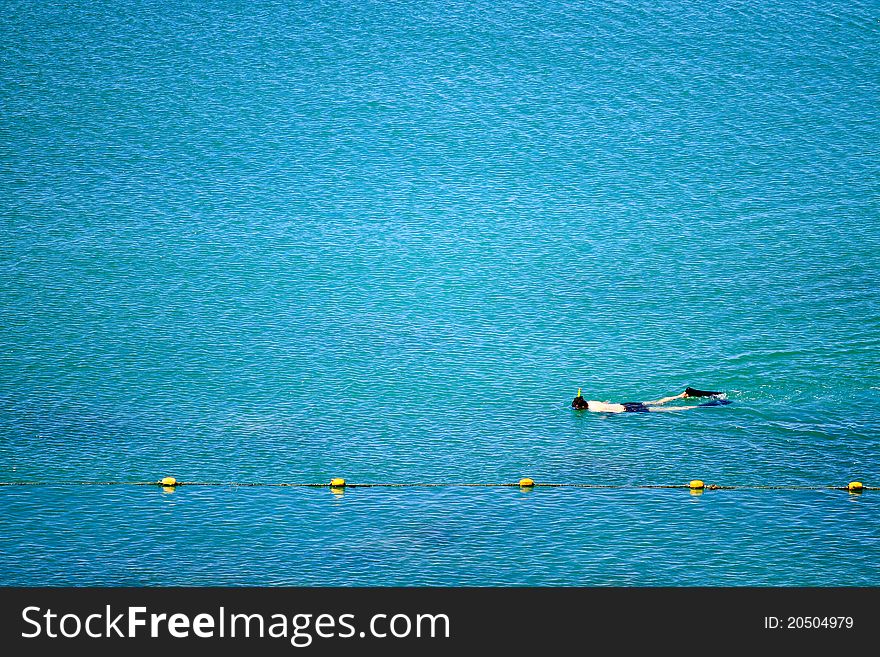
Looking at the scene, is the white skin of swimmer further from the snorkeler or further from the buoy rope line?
the buoy rope line

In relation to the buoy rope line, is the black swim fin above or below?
above

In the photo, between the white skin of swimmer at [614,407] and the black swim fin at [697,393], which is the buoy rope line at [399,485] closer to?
the white skin of swimmer at [614,407]

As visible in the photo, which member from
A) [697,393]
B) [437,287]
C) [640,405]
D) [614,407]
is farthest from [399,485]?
[437,287]

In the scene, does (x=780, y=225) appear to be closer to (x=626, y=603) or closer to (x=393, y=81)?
(x=393, y=81)

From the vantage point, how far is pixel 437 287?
73.4 m

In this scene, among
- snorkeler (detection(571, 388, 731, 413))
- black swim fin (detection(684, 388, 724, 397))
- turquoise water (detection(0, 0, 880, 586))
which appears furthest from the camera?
black swim fin (detection(684, 388, 724, 397))

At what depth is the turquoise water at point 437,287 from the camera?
4125 centimetres

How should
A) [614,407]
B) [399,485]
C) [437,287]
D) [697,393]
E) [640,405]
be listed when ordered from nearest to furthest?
[399,485] < [640,405] < [614,407] < [697,393] < [437,287]

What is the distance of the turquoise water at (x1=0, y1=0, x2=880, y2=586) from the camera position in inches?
1624

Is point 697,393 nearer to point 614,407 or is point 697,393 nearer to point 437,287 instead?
point 614,407

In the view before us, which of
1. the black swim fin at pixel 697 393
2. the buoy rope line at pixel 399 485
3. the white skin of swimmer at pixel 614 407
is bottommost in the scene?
the buoy rope line at pixel 399 485

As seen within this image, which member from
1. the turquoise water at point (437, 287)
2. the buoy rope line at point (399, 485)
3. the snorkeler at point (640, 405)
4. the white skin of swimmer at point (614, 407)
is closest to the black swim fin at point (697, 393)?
the snorkeler at point (640, 405)

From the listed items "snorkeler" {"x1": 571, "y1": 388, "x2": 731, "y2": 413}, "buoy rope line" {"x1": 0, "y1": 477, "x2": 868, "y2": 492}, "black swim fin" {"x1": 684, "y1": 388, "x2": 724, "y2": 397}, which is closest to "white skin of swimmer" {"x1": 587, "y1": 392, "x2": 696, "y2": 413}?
"snorkeler" {"x1": 571, "y1": 388, "x2": 731, "y2": 413}

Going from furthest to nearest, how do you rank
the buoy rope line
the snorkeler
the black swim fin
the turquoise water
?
the black swim fin, the snorkeler, the buoy rope line, the turquoise water
